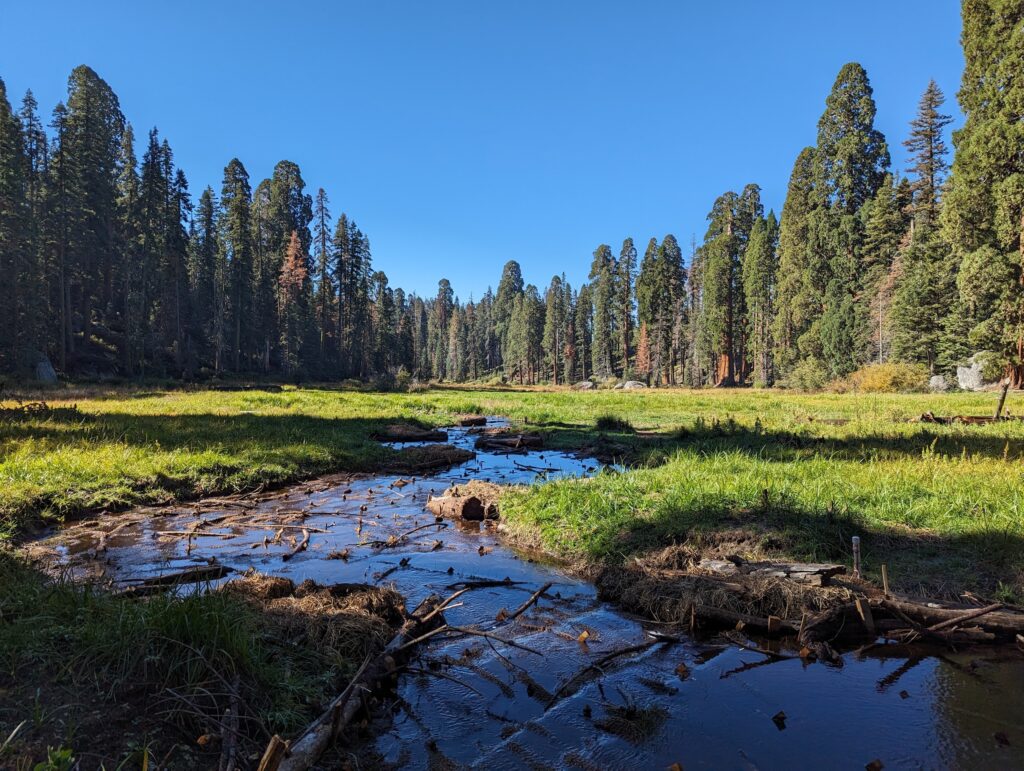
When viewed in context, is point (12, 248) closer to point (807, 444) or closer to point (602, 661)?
point (602, 661)

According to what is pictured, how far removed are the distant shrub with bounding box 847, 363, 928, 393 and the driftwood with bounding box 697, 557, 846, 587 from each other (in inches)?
1274

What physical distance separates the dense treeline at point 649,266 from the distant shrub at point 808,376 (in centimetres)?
18

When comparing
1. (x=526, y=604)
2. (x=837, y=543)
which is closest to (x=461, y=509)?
(x=526, y=604)

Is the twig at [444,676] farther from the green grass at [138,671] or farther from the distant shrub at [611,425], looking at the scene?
the distant shrub at [611,425]

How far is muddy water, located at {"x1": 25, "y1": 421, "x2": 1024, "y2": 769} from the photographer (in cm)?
352

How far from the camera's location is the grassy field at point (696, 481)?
22.3ft

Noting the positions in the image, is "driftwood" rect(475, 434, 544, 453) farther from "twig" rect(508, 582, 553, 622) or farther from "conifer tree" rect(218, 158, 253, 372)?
"conifer tree" rect(218, 158, 253, 372)

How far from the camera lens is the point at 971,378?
31250 mm

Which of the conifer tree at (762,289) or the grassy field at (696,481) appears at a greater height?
the conifer tree at (762,289)

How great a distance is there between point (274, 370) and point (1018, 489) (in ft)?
222

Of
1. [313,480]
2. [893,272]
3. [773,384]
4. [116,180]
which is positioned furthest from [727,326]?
[116,180]

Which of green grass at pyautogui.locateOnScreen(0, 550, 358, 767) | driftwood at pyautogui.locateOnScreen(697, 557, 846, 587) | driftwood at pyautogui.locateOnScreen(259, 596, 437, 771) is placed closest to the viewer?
driftwood at pyautogui.locateOnScreen(259, 596, 437, 771)

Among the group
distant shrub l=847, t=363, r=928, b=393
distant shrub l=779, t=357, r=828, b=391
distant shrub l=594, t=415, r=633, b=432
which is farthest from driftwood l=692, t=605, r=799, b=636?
distant shrub l=779, t=357, r=828, b=391

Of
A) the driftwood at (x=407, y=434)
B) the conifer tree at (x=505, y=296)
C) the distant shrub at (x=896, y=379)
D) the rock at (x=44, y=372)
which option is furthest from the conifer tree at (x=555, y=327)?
the driftwood at (x=407, y=434)
